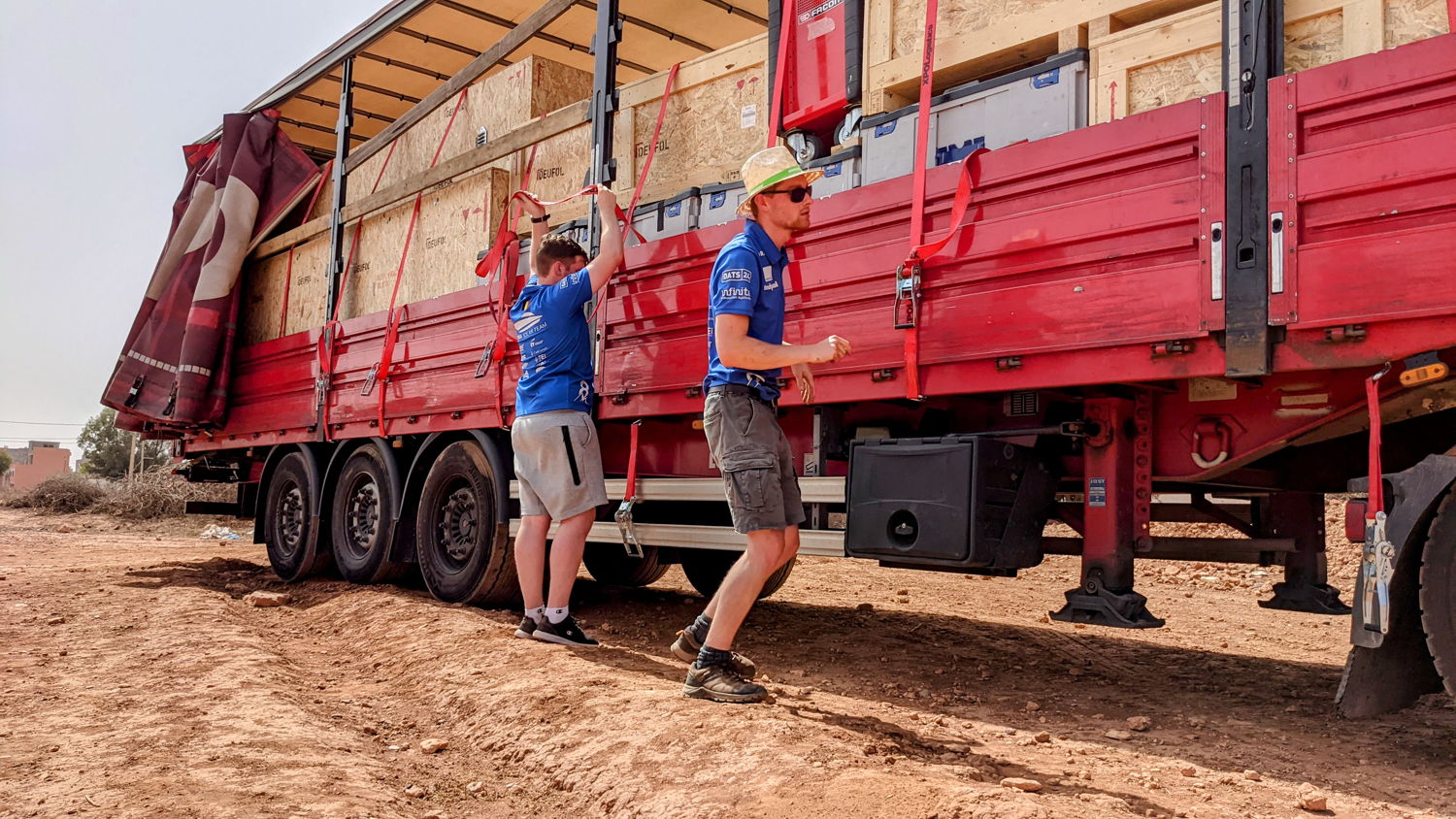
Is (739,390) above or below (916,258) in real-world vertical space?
below

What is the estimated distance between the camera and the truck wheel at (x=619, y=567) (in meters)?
7.62

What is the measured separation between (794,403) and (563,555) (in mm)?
1307

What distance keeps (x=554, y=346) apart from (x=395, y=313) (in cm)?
258

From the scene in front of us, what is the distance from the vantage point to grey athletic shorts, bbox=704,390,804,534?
3.73 m

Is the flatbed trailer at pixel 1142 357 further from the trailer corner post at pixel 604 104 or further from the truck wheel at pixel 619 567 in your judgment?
the truck wheel at pixel 619 567

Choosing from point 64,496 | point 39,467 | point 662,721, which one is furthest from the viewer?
point 39,467

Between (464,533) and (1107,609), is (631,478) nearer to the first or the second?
(464,533)

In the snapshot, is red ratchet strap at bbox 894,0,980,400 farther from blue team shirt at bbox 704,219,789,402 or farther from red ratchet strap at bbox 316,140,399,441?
red ratchet strap at bbox 316,140,399,441

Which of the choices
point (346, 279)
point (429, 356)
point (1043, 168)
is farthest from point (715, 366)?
point (346, 279)

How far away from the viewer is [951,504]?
3.98 meters

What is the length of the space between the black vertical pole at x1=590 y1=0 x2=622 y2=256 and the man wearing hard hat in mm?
2072

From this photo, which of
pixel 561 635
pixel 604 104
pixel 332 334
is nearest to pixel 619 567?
pixel 561 635

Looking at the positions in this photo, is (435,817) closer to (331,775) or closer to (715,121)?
(331,775)

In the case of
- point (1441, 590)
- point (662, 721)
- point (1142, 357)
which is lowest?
point (662, 721)
